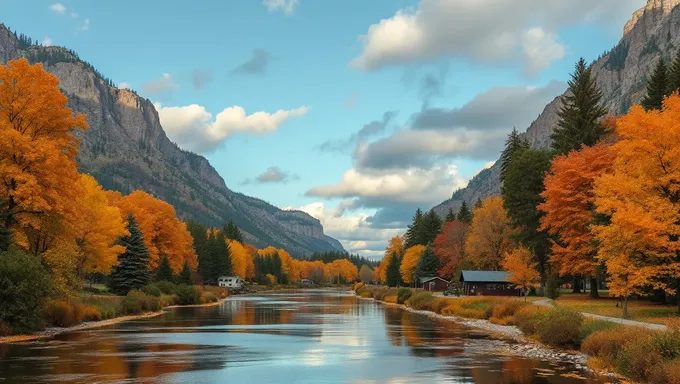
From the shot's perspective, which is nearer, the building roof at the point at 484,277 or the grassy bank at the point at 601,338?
the grassy bank at the point at 601,338

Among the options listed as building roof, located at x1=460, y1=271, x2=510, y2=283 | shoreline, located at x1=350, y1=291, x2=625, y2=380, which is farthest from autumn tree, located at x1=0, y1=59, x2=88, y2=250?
building roof, located at x1=460, y1=271, x2=510, y2=283

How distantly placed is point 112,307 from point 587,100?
175ft

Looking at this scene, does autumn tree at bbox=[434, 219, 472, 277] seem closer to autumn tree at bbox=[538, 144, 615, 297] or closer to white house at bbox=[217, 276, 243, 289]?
autumn tree at bbox=[538, 144, 615, 297]

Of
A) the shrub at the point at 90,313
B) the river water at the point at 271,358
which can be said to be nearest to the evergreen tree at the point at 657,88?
the river water at the point at 271,358

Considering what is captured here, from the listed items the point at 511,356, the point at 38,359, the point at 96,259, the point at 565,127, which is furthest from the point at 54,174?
the point at 565,127

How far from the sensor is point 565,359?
2922 cm

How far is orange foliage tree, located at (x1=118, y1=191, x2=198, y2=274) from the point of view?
85750 mm

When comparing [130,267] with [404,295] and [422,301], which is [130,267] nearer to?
[422,301]

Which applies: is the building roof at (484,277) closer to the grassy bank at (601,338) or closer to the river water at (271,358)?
the grassy bank at (601,338)

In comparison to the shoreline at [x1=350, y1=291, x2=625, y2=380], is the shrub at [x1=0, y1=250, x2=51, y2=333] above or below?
above

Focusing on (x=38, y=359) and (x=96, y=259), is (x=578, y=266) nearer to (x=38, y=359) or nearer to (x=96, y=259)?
(x=38, y=359)

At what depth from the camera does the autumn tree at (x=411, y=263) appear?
129625 mm

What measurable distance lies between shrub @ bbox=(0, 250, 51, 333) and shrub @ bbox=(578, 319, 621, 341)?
101 ft

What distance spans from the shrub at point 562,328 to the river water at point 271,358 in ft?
10.7
